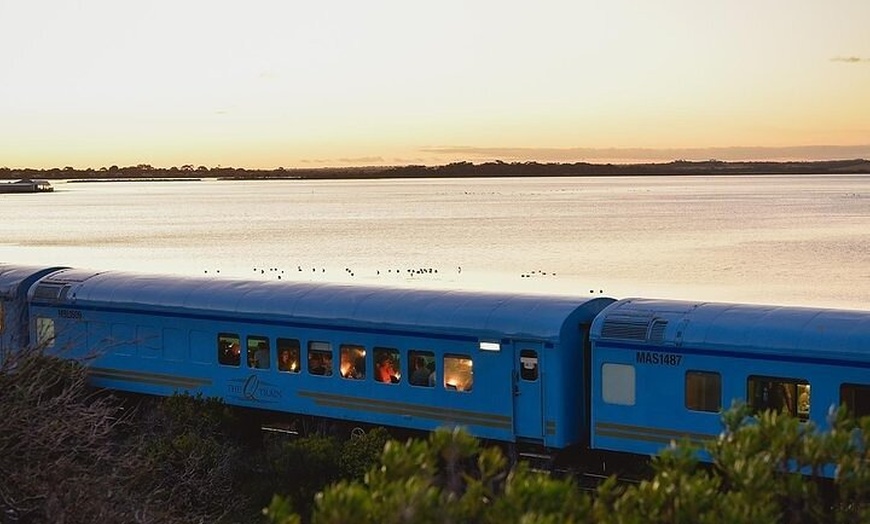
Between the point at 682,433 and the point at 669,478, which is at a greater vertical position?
the point at 669,478

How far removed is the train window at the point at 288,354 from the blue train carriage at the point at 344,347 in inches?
0.9

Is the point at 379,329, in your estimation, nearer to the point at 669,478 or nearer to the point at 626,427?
the point at 626,427

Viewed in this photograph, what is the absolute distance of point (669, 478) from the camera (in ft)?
22.1

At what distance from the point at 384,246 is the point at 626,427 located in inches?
3521

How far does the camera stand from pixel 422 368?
19.0m

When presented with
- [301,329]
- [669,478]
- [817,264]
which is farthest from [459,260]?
[669,478]

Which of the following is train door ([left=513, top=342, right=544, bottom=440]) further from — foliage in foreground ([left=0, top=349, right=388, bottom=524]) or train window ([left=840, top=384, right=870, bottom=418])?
train window ([left=840, top=384, right=870, bottom=418])

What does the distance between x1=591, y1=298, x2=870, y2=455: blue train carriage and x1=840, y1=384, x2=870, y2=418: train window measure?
0.01 m

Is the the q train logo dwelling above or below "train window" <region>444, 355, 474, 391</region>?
below

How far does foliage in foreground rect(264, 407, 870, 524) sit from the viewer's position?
604 cm

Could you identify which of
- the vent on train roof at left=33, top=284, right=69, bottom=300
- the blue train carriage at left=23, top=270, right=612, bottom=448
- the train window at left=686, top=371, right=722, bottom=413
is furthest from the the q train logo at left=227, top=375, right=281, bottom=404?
the train window at left=686, top=371, right=722, bottom=413

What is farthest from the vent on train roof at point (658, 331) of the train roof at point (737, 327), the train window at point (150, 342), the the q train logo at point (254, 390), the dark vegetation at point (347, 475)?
the train window at point (150, 342)

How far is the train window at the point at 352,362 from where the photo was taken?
19625mm

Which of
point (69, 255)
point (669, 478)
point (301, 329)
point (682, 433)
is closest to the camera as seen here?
point (669, 478)
